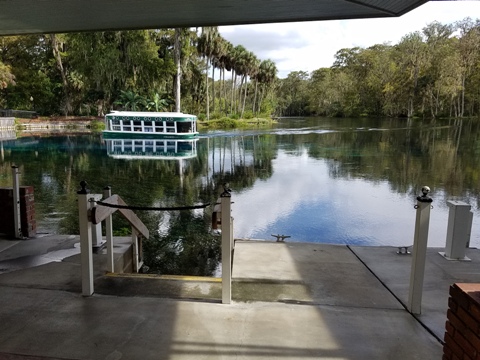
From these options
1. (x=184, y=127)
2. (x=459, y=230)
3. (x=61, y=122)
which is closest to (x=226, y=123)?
(x=184, y=127)

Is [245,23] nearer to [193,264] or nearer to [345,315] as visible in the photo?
[193,264]

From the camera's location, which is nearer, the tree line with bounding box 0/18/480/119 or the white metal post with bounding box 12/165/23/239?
the white metal post with bounding box 12/165/23/239

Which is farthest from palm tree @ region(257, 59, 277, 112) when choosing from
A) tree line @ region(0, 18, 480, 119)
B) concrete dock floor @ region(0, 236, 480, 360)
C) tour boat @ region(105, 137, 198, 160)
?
concrete dock floor @ region(0, 236, 480, 360)

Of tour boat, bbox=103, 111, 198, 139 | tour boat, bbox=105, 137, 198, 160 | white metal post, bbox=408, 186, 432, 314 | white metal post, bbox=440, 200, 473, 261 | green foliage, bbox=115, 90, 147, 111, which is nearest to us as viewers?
white metal post, bbox=408, 186, 432, 314

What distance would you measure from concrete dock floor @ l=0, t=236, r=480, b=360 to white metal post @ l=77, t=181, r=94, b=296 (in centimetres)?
12

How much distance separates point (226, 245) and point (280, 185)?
9.25 m

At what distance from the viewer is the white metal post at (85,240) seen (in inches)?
122

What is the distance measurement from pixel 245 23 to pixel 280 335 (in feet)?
14.1

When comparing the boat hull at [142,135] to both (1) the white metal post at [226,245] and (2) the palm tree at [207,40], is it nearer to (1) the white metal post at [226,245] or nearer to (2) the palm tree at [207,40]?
(2) the palm tree at [207,40]

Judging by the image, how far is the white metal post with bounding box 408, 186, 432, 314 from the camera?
2.88 m

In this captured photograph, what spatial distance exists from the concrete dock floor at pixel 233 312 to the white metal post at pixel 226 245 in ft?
0.40

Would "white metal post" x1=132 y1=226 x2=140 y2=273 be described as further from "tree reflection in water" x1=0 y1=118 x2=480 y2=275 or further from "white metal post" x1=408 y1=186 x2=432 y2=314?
"white metal post" x1=408 y1=186 x2=432 y2=314

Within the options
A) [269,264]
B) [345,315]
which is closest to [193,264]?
[269,264]

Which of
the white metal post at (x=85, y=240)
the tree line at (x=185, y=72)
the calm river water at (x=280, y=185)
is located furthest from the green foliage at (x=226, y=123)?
the white metal post at (x=85, y=240)
